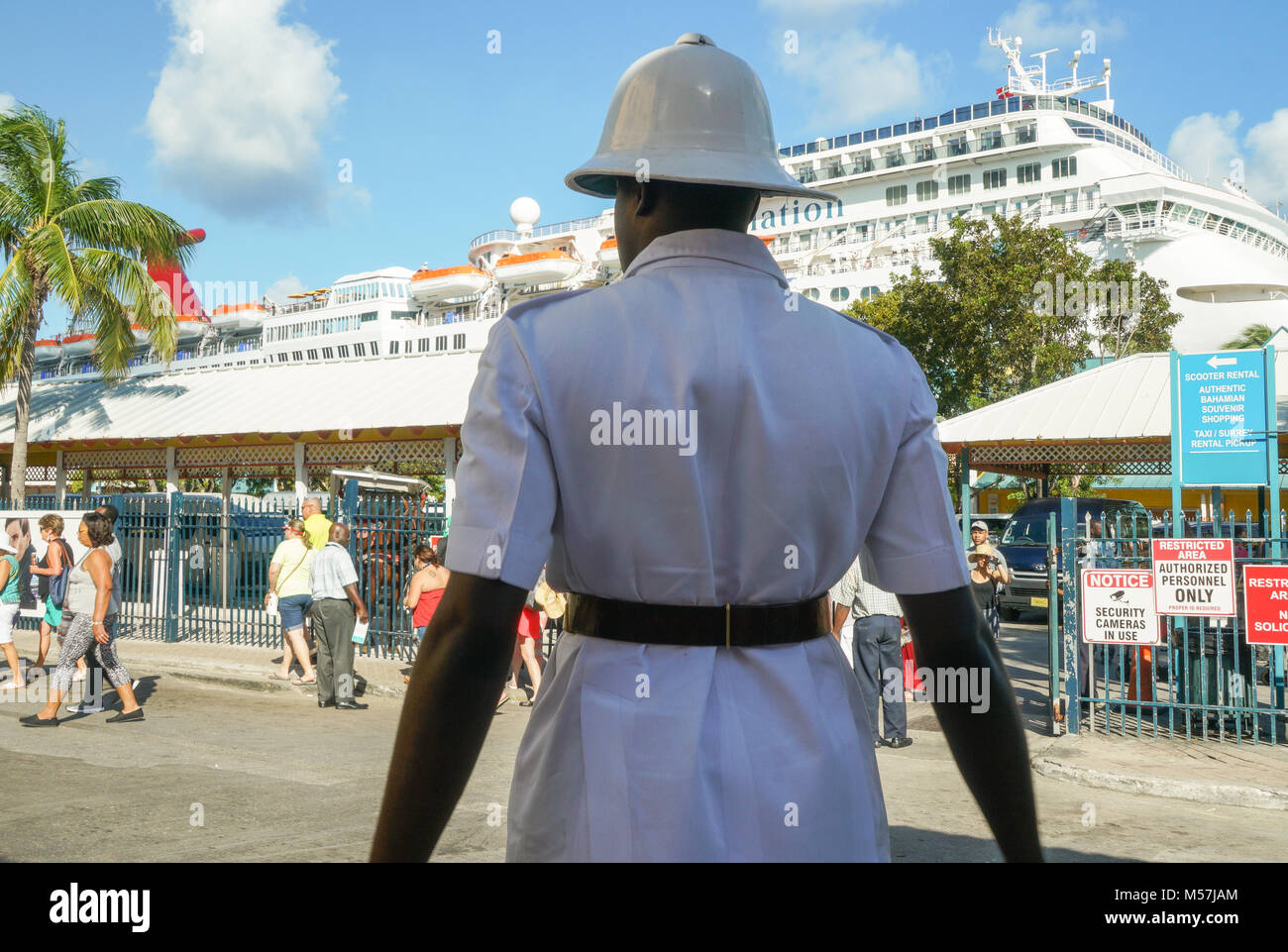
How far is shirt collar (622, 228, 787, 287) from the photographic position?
1.53m

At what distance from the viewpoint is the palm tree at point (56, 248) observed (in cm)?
1853

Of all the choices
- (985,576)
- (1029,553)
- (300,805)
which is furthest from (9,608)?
(1029,553)

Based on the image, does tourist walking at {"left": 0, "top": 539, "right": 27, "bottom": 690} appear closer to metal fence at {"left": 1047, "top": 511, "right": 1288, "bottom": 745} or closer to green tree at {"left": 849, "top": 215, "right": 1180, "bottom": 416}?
metal fence at {"left": 1047, "top": 511, "right": 1288, "bottom": 745}

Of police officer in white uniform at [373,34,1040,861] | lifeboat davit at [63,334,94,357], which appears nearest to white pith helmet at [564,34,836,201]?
police officer in white uniform at [373,34,1040,861]

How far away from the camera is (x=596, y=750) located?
140 centimetres

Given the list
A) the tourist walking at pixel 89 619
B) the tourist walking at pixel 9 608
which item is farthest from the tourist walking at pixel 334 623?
the tourist walking at pixel 9 608

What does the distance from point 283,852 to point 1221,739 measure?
23.5 ft

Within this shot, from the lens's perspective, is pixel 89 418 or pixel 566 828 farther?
pixel 89 418

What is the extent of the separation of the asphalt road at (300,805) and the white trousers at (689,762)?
12.8ft

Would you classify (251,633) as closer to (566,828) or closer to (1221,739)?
(1221,739)

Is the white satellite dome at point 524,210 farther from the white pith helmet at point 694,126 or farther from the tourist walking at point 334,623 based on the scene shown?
the white pith helmet at point 694,126

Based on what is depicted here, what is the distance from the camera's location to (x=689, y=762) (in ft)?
4.48

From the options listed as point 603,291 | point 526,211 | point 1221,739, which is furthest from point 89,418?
point 526,211

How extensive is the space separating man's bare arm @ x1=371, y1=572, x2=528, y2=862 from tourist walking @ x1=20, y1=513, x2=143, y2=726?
8832 mm
